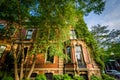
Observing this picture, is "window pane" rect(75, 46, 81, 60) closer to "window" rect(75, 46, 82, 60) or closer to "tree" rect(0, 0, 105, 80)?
"window" rect(75, 46, 82, 60)

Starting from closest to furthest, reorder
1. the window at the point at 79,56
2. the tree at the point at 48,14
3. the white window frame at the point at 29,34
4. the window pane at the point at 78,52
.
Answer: the tree at the point at 48,14
the window at the point at 79,56
the window pane at the point at 78,52
the white window frame at the point at 29,34

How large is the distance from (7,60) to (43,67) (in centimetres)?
548

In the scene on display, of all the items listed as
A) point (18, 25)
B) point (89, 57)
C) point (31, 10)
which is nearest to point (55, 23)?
point (31, 10)

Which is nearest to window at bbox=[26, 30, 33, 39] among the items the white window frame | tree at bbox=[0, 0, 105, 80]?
the white window frame

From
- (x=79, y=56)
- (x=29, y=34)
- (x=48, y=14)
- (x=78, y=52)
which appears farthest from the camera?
(x=29, y=34)

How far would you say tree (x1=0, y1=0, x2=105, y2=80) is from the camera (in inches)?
504

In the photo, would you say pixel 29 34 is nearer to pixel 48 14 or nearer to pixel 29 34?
pixel 29 34

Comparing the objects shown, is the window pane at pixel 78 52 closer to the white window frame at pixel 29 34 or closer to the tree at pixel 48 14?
the tree at pixel 48 14

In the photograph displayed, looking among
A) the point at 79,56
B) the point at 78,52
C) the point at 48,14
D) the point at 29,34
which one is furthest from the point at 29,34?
the point at 48,14

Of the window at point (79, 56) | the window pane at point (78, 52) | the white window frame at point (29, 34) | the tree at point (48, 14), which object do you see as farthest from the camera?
the white window frame at point (29, 34)

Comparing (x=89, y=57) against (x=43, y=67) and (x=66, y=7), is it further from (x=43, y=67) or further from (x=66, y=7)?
(x=66, y=7)

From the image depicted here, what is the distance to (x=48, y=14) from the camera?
13.2m

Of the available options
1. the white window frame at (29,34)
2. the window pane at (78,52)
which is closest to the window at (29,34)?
the white window frame at (29,34)

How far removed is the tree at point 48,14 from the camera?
42.0ft
